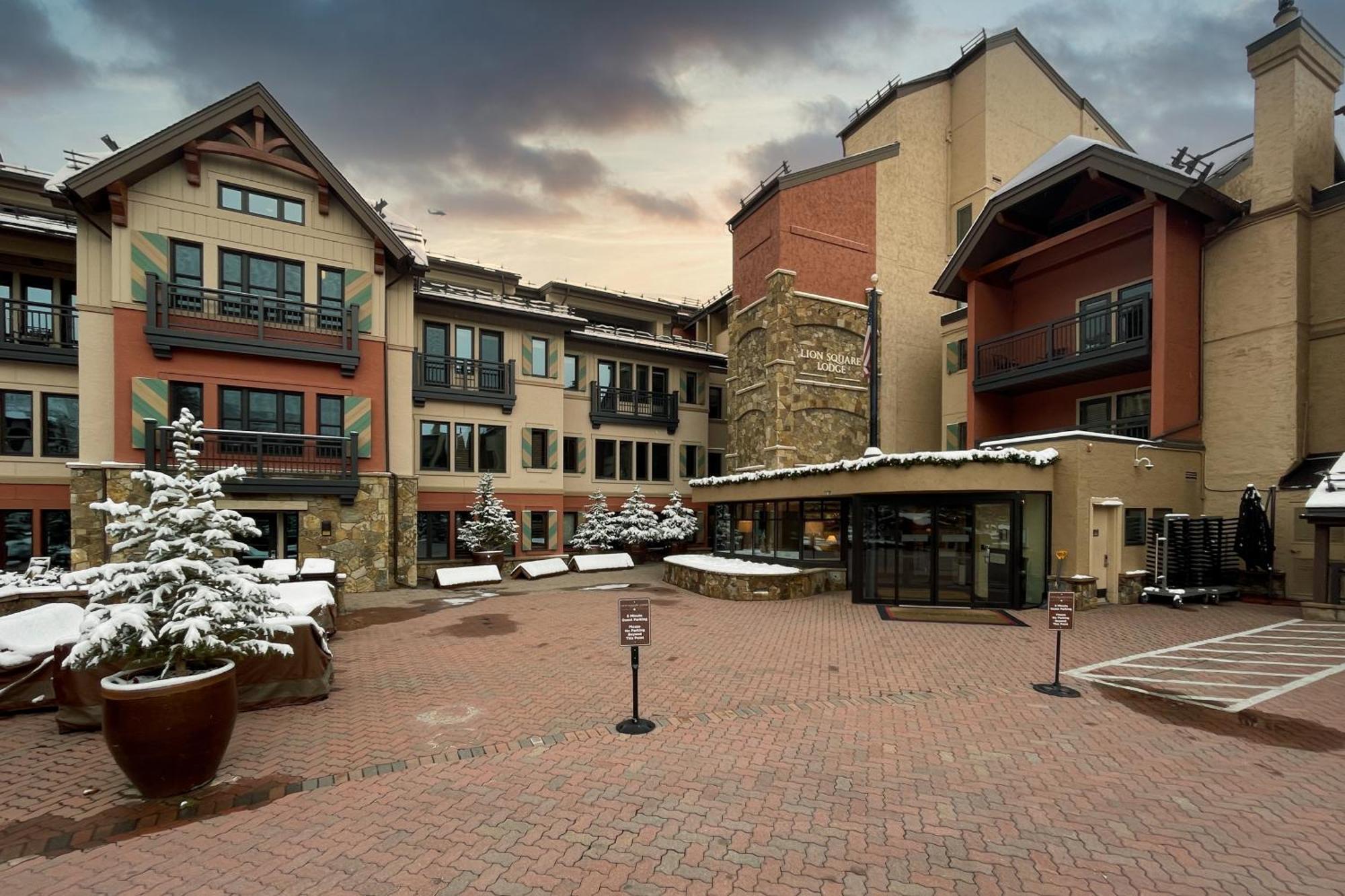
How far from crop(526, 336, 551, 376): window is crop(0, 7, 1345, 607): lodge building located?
4.7 inches

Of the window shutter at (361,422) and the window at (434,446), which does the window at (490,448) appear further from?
the window shutter at (361,422)

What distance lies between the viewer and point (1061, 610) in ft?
27.1

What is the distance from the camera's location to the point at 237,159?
57.5 feet

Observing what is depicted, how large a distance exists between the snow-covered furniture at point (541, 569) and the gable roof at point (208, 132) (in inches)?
431

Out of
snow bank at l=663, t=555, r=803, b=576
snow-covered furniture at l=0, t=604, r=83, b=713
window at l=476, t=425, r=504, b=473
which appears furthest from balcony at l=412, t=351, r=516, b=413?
snow-covered furniture at l=0, t=604, r=83, b=713

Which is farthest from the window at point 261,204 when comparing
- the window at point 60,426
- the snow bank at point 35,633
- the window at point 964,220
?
the window at point 964,220

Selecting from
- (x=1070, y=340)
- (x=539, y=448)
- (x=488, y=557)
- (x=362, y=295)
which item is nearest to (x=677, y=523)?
(x=539, y=448)

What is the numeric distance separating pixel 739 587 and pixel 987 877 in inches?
464

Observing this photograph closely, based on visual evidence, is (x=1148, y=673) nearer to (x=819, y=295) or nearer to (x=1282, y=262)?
(x=1282, y=262)

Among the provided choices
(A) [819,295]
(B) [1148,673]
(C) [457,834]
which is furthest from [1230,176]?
(C) [457,834]

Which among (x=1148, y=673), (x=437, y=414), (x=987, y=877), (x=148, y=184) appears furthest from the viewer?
(x=437, y=414)

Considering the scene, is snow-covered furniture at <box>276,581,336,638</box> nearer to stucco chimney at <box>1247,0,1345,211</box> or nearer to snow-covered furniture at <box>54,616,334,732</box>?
snow-covered furniture at <box>54,616,334,732</box>

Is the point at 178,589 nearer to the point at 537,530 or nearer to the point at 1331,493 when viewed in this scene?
the point at 537,530

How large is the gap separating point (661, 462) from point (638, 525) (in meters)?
4.42
